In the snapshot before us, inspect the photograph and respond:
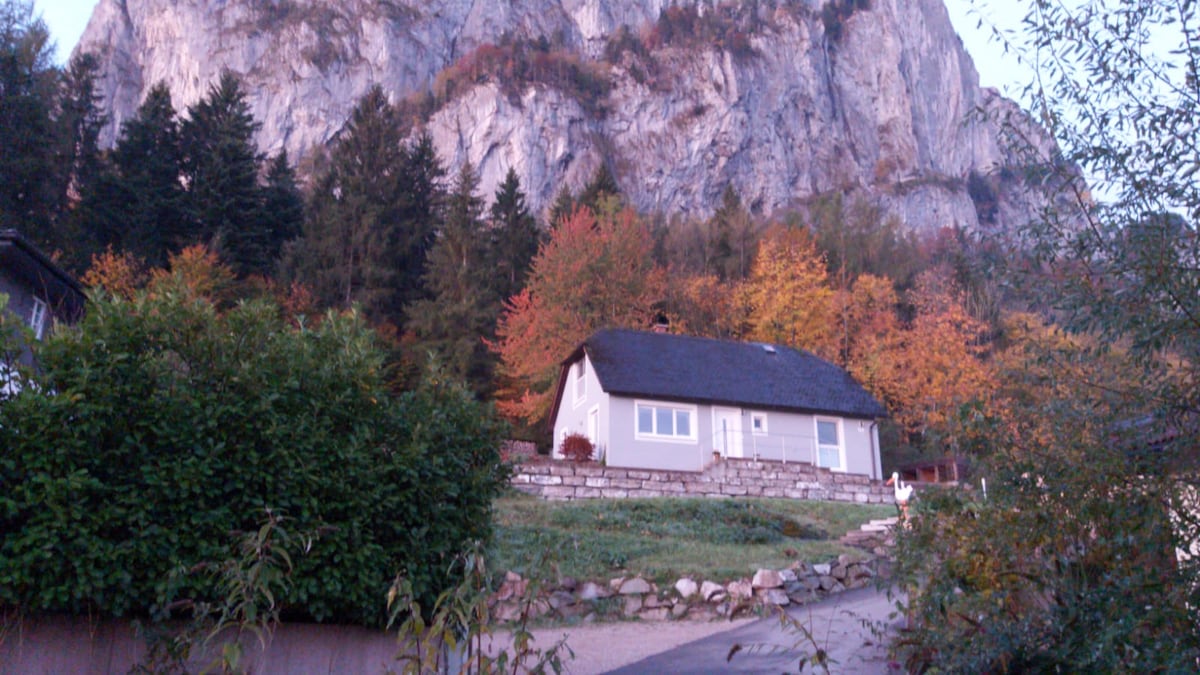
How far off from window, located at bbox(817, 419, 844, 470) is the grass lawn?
5638 mm

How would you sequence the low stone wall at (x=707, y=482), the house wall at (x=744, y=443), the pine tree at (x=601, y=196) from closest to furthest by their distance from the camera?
the low stone wall at (x=707, y=482)
the house wall at (x=744, y=443)
the pine tree at (x=601, y=196)

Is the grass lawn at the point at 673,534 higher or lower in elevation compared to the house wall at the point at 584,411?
lower

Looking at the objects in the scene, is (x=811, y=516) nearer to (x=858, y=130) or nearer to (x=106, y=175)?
(x=106, y=175)

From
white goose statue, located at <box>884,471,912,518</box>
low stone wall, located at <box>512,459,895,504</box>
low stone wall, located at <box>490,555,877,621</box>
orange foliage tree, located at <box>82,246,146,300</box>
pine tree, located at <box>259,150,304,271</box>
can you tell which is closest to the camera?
white goose statue, located at <box>884,471,912,518</box>

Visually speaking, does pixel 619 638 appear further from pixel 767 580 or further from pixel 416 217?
pixel 416 217

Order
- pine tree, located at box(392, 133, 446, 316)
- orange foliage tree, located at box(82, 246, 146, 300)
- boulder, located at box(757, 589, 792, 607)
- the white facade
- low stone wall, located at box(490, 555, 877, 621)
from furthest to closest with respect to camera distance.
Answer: pine tree, located at box(392, 133, 446, 316), orange foliage tree, located at box(82, 246, 146, 300), the white facade, boulder, located at box(757, 589, 792, 607), low stone wall, located at box(490, 555, 877, 621)

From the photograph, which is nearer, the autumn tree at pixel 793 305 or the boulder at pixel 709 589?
the boulder at pixel 709 589

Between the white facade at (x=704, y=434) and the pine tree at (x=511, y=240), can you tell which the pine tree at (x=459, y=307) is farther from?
the white facade at (x=704, y=434)

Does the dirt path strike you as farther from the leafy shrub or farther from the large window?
A: the large window

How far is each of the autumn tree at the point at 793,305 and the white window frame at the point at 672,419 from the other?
1318cm

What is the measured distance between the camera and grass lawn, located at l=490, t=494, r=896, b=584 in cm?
1688

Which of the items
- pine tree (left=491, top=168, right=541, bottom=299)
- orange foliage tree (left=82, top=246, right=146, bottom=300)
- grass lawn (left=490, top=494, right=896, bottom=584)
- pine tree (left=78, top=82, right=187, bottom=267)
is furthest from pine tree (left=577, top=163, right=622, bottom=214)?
grass lawn (left=490, top=494, right=896, bottom=584)

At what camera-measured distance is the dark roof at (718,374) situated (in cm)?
3152

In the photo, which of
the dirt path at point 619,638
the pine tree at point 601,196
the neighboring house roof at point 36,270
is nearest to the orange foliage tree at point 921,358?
the pine tree at point 601,196
